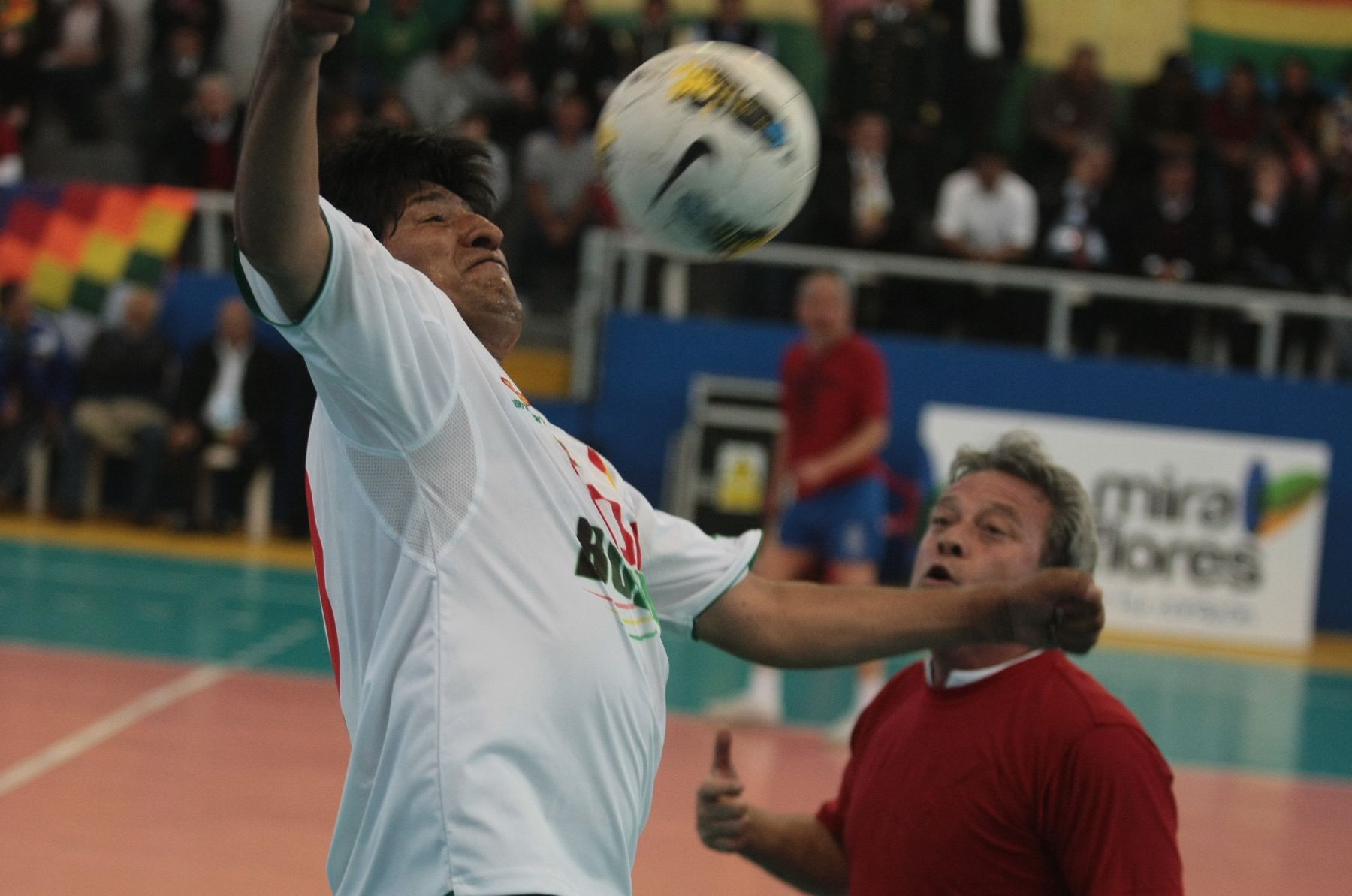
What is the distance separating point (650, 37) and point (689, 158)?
1294cm

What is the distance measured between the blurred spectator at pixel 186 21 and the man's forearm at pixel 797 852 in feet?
46.3

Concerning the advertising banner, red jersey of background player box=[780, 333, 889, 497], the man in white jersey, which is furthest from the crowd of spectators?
the man in white jersey

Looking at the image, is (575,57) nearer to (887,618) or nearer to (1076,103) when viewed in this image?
(1076,103)

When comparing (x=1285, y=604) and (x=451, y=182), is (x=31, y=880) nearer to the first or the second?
(x=451, y=182)

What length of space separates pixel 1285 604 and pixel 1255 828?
552 centimetres

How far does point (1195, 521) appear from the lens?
11.9 metres

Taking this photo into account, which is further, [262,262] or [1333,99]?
[1333,99]

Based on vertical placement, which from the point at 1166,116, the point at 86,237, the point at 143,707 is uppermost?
the point at 1166,116

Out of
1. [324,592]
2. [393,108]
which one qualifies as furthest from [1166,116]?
[324,592]

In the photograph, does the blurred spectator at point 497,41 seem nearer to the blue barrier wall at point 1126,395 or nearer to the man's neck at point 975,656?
the blue barrier wall at point 1126,395

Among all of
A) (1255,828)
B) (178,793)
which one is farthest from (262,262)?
(1255,828)

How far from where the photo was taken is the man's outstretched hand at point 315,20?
1892 millimetres

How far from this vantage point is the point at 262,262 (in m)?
1.98

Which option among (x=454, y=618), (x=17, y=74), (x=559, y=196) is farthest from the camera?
(x=17, y=74)
